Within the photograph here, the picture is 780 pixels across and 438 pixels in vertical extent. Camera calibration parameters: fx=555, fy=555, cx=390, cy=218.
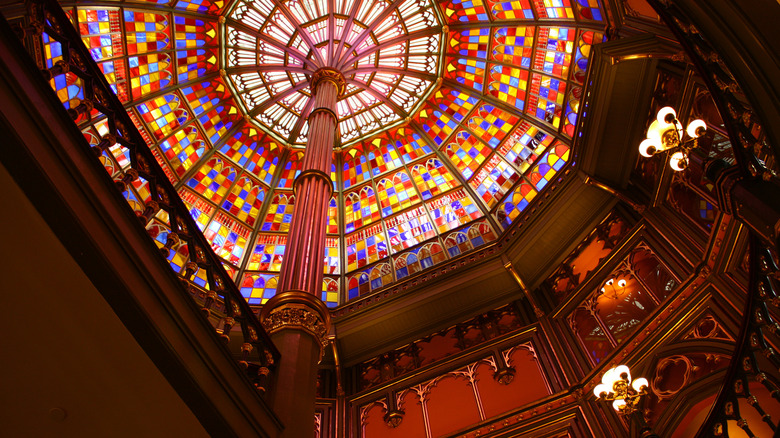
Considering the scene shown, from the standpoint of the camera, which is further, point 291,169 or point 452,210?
point 291,169

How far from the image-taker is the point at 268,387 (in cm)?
564

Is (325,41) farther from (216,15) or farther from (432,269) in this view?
(432,269)

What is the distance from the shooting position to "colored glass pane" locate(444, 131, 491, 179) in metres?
15.1

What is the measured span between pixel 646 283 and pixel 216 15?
12350 mm

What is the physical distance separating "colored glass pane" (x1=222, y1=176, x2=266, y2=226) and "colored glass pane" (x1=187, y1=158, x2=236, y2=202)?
9.2 inches

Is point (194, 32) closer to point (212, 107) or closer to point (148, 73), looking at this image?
point (148, 73)

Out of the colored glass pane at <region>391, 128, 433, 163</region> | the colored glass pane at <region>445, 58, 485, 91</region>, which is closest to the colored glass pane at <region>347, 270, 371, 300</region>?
the colored glass pane at <region>391, 128, 433, 163</region>

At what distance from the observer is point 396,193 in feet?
52.0

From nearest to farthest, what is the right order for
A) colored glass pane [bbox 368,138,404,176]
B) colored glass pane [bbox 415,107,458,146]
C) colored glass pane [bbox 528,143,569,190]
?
colored glass pane [bbox 528,143,569,190] < colored glass pane [bbox 415,107,458,146] < colored glass pane [bbox 368,138,404,176]

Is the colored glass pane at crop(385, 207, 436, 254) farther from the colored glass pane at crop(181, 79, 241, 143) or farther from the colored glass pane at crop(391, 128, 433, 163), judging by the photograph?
the colored glass pane at crop(181, 79, 241, 143)

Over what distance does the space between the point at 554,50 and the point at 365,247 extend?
674cm

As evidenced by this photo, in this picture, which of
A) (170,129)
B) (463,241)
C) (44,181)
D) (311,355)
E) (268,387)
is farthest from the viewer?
(170,129)

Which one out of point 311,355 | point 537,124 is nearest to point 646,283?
point 537,124

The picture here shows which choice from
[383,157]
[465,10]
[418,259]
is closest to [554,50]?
[465,10]
